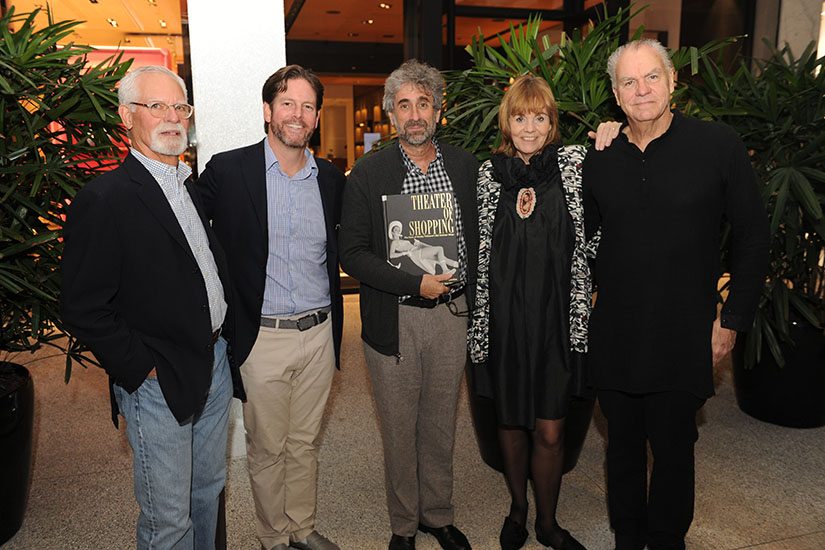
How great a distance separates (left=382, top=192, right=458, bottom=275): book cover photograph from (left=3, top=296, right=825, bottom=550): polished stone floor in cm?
128

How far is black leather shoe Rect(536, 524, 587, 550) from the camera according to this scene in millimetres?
2777

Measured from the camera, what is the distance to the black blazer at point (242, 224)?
2.47m

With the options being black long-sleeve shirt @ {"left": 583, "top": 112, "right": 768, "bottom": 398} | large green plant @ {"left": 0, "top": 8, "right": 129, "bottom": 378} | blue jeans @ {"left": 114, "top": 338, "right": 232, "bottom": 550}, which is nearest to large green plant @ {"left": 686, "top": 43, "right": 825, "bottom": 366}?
black long-sleeve shirt @ {"left": 583, "top": 112, "right": 768, "bottom": 398}

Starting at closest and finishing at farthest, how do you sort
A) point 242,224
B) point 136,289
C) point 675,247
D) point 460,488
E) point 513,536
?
1. point 136,289
2. point 675,247
3. point 242,224
4. point 513,536
5. point 460,488

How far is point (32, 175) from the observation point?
9.99 feet

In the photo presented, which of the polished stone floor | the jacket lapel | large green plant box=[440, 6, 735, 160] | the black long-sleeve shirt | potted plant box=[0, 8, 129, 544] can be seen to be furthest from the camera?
large green plant box=[440, 6, 735, 160]

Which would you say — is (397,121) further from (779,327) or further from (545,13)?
(545,13)

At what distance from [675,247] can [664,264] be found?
7 cm

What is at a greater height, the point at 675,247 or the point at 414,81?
the point at 414,81

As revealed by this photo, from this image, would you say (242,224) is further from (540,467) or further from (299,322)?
(540,467)

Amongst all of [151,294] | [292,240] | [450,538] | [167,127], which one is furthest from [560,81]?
[151,294]

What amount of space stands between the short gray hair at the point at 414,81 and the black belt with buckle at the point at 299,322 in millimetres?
858

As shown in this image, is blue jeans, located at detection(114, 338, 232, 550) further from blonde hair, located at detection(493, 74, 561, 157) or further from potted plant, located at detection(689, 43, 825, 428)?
potted plant, located at detection(689, 43, 825, 428)

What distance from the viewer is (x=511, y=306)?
8.45ft
